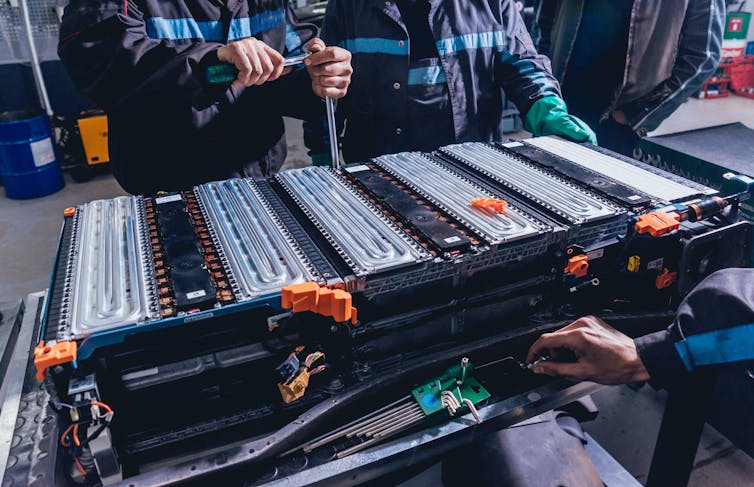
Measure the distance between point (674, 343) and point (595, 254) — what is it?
0.29 meters

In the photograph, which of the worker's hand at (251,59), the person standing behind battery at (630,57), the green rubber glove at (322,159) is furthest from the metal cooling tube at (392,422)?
the person standing behind battery at (630,57)

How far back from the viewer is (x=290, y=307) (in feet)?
3.92

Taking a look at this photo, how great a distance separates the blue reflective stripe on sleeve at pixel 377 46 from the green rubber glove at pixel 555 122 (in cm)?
61

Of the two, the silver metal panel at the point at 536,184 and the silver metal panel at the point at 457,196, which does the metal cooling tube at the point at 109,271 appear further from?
the silver metal panel at the point at 536,184

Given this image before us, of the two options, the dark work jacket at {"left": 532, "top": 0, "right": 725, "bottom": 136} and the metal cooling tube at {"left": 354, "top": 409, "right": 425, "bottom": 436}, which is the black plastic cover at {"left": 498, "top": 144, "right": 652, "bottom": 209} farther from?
the dark work jacket at {"left": 532, "top": 0, "right": 725, "bottom": 136}

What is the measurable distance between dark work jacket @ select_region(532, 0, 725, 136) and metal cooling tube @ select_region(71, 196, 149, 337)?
2.70 meters

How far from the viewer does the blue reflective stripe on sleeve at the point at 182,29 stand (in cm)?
185

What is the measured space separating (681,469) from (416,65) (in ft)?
5.83

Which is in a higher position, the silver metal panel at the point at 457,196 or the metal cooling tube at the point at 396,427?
the silver metal panel at the point at 457,196

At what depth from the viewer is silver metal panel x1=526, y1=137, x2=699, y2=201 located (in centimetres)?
163

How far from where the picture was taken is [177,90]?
1674 mm

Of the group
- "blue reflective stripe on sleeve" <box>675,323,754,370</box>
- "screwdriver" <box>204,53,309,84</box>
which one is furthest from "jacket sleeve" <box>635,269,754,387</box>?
"screwdriver" <box>204,53,309,84</box>

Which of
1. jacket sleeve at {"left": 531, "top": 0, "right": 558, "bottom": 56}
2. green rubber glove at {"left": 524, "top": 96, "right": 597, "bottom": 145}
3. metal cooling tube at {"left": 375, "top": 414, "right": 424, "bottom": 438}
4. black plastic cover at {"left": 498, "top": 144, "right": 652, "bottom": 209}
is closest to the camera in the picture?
metal cooling tube at {"left": 375, "top": 414, "right": 424, "bottom": 438}

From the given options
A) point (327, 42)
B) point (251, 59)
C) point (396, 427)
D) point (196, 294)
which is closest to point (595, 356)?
point (396, 427)
